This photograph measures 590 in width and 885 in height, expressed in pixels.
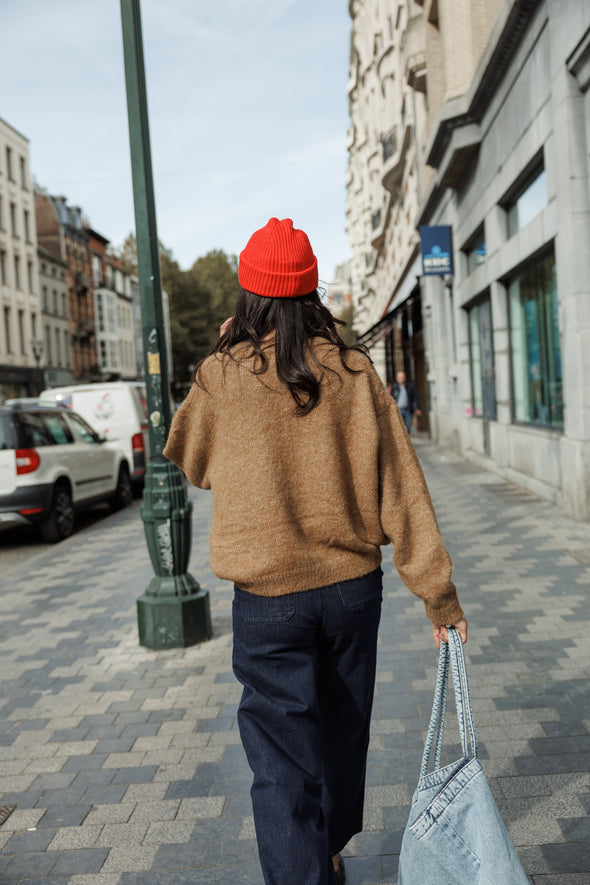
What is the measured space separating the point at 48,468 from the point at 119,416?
435 cm

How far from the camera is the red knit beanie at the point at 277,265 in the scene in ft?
7.07

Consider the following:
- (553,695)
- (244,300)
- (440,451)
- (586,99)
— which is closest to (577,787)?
(553,695)

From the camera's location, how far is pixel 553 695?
4.08 metres

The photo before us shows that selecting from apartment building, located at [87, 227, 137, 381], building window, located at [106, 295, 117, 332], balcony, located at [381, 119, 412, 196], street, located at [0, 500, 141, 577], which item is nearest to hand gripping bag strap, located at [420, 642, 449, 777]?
street, located at [0, 500, 141, 577]

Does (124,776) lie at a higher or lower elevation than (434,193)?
lower

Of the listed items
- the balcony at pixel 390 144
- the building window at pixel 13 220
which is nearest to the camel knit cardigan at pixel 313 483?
the balcony at pixel 390 144

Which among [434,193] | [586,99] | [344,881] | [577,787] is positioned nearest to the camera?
[344,881]

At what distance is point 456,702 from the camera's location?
7.09 ft

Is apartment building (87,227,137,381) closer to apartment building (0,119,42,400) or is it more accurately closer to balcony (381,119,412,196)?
apartment building (0,119,42,400)

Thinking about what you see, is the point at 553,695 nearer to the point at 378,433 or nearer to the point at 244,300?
the point at 378,433

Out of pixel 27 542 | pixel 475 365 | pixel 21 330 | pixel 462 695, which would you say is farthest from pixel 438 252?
pixel 21 330

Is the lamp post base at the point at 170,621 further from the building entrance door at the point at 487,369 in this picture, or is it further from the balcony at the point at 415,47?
the balcony at the point at 415,47

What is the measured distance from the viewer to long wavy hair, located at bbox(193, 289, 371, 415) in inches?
82.8

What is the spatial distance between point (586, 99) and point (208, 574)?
5.72 m
